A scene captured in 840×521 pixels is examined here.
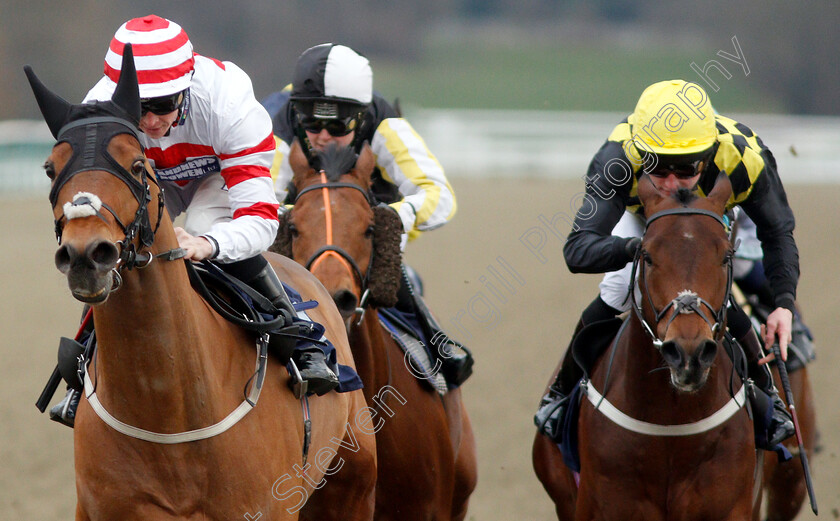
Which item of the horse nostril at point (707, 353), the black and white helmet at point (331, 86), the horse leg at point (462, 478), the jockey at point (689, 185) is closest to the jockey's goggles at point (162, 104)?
the jockey at point (689, 185)

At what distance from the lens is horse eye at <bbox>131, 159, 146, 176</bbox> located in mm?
A: 2750

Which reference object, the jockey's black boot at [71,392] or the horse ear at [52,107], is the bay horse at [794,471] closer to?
the jockey's black boot at [71,392]

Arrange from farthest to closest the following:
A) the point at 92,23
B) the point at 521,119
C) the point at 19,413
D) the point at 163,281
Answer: the point at 92,23
the point at 521,119
the point at 19,413
the point at 163,281

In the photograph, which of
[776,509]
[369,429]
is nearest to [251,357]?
[369,429]

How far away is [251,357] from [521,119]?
75.2 ft

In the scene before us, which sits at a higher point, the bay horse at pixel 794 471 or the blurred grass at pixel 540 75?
the bay horse at pixel 794 471

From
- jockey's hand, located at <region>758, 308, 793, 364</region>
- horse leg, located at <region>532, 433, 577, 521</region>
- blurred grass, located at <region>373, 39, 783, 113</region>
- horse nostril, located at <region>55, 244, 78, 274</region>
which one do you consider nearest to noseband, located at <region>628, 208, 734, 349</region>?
jockey's hand, located at <region>758, 308, 793, 364</region>

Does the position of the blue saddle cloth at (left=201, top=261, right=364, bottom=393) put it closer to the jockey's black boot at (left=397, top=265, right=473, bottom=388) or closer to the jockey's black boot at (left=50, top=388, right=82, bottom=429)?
the jockey's black boot at (left=50, top=388, right=82, bottom=429)

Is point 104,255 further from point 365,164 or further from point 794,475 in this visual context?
point 794,475

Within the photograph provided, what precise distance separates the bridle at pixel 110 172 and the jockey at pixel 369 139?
2307mm

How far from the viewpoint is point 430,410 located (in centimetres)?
502

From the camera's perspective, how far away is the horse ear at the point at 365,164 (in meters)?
5.10

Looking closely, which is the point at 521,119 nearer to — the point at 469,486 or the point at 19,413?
the point at 19,413

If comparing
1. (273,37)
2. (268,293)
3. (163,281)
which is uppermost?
(163,281)
